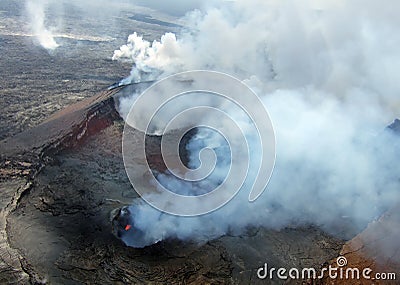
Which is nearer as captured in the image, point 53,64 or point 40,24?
point 53,64

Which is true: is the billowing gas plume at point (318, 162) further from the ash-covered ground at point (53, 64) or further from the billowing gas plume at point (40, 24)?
the billowing gas plume at point (40, 24)

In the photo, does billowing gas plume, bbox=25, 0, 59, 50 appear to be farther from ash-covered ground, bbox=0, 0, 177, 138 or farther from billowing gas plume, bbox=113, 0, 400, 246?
billowing gas plume, bbox=113, 0, 400, 246

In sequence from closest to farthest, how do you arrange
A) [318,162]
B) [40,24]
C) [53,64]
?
[318,162] → [53,64] → [40,24]

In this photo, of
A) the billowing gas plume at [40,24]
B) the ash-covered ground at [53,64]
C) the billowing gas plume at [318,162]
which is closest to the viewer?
the billowing gas plume at [318,162]

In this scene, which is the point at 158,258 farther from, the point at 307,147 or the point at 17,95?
the point at 17,95

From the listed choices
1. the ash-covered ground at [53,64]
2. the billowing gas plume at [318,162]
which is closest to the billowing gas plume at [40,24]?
the ash-covered ground at [53,64]

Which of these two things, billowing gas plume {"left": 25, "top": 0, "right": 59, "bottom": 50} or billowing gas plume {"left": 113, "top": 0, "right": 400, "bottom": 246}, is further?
billowing gas plume {"left": 25, "top": 0, "right": 59, "bottom": 50}

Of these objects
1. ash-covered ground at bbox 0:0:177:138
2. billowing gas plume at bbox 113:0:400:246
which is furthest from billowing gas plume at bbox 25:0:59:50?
billowing gas plume at bbox 113:0:400:246

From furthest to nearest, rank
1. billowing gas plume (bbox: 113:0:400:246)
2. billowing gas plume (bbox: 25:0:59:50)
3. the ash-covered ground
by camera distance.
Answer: billowing gas plume (bbox: 25:0:59:50)
the ash-covered ground
billowing gas plume (bbox: 113:0:400:246)

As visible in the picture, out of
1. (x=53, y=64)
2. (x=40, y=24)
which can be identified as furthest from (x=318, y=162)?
(x=40, y=24)

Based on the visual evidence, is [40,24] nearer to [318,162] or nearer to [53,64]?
[53,64]

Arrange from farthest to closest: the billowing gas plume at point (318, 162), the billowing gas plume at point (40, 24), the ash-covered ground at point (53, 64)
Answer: the billowing gas plume at point (40, 24)
the ash-covered ground at point (53, 64)
the billowing gas plume at point (318, 162)

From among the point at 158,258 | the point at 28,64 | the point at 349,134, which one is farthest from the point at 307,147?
the point at 28,64
